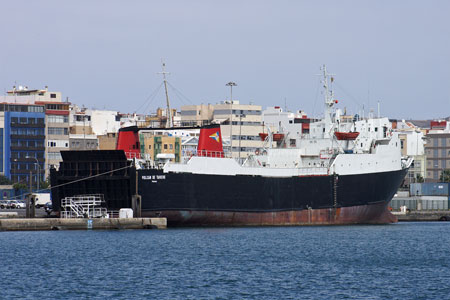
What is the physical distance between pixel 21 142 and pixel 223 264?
88.1 m

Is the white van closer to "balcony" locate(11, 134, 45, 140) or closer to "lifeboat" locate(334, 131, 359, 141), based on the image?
"balcony" locate(11, 134, 45, 140)

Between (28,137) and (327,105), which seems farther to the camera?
(28,137)

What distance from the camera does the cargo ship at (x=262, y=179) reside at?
216 feet

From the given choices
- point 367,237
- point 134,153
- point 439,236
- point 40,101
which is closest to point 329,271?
point 367,237

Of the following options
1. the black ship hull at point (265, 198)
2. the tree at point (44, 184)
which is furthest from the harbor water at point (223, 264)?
the tree at point (44, 184)

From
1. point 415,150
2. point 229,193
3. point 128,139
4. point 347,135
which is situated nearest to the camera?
point 229,193

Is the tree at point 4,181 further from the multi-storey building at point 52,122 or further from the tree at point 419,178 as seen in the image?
the tree at point 419,178

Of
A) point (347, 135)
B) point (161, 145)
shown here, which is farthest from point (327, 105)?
point (161, 145)

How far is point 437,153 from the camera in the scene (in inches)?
5699

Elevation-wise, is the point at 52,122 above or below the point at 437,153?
above

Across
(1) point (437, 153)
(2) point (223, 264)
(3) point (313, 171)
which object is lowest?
(2) point (223, 264)

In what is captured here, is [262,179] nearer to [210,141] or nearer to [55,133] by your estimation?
[210,141]

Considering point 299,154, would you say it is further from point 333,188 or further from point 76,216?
point 76,216

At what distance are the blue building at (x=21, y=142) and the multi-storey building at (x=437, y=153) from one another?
185 feet
